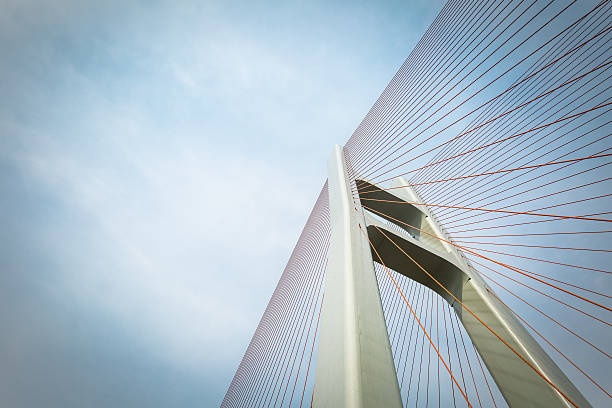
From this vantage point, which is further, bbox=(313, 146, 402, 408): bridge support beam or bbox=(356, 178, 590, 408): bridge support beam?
bbox=(356, 178, 590, 408): bridge support beam

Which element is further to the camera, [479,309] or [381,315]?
[479,309]

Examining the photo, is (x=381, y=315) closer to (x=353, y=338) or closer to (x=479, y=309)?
(x=353, y=338)

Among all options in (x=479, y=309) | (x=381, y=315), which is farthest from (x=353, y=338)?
(x=479, y=309)

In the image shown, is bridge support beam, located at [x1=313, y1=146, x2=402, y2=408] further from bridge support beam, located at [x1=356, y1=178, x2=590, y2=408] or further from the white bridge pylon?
bridge support beam, located at [x1=356, y1=178, x2=590, y2=408]

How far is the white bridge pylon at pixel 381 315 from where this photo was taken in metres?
1.28

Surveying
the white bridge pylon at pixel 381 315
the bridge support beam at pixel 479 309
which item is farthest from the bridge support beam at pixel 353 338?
the bridge support beam at pixel 479 309

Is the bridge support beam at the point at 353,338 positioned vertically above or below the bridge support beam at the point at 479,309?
below

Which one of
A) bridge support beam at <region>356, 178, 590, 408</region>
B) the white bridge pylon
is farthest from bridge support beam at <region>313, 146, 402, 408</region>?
bridge support beam at <region>356, 178, 590, 408</region>

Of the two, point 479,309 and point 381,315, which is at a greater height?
point 479,309

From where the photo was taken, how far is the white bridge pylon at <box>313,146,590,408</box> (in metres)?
1.28

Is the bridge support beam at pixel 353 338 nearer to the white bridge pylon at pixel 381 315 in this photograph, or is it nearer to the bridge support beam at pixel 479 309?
the white bridge pylon at pixel 381 315

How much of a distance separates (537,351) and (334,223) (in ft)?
9.22

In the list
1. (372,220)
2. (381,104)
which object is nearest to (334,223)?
(372,220)

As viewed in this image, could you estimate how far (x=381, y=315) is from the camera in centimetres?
169
